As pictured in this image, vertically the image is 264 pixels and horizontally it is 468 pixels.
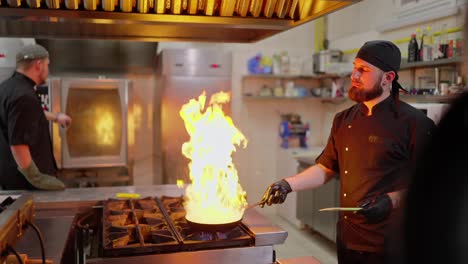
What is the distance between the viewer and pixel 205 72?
4844mm

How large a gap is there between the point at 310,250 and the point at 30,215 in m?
3.31

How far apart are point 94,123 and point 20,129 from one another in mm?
1932

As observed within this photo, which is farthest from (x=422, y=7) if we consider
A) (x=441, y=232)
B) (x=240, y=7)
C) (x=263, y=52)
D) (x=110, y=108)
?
(x=441, y=232)

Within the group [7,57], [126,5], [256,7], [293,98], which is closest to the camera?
[126,5]

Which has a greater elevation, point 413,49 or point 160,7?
point 413,49

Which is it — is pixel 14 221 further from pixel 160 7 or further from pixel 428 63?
pixel 428 63

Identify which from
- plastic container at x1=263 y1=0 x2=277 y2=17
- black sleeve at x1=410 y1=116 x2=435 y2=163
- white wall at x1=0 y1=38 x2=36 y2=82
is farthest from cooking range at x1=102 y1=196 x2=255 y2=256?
white wall at x1=0 y1=38 x2=36 y2=82

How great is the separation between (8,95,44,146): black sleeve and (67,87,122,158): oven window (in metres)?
1.75

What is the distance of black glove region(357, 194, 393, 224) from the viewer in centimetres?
188

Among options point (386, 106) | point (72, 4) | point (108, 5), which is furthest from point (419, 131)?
point (72, 4)

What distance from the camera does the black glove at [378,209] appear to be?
6.18ft

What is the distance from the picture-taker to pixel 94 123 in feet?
15.2

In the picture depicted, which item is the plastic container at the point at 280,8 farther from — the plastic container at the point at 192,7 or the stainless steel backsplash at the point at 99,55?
the stainless steel backsplash at the point at 99,55

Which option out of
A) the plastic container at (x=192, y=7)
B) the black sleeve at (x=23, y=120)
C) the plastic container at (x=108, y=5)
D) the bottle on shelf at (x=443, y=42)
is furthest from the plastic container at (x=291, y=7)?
the bottle on shelf at (x=443, y=42)
